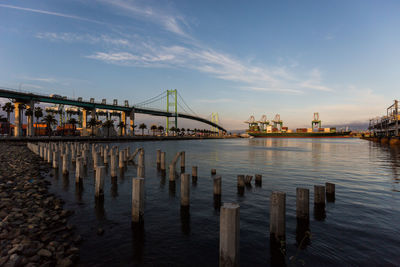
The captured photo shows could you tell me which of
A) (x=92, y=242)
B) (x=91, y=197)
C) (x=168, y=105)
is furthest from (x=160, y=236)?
(x=168, y=105)

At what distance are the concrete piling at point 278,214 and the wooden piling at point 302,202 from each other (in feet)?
4.49

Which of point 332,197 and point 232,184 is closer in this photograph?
point 332,197

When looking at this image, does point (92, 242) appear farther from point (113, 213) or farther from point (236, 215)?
point (236, 215)

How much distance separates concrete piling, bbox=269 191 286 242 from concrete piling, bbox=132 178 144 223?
3.93 metres

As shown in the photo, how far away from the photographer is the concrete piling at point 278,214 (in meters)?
5.78

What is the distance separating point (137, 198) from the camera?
23.1 feet

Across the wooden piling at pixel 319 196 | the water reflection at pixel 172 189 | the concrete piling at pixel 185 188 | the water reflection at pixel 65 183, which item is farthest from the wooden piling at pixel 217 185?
the water reflection at pixel 65 183

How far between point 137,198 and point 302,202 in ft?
17.5

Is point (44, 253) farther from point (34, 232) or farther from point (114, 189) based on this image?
point (114, 189)

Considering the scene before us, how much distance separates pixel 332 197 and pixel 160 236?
830 cm

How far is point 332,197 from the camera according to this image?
10.4 m

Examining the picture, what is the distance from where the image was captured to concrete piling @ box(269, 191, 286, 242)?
5.78 metres

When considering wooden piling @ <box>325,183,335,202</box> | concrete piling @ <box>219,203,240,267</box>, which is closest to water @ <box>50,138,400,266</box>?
wooden piling @ <box>325,183,335,202</box>

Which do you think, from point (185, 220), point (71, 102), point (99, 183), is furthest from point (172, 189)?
point (71, 102)
